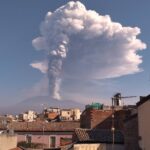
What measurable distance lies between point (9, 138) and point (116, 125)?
1634cm

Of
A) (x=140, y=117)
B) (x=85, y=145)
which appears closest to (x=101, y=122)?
(x=85, y=145)

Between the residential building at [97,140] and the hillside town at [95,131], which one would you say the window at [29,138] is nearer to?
the hillside town at [95,131]

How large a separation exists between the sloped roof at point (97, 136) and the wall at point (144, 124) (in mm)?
8438

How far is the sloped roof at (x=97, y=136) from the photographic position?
40812 mm

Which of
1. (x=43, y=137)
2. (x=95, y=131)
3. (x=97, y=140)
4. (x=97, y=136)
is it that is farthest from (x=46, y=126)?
(x=97, y=140)

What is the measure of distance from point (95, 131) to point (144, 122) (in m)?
12.4

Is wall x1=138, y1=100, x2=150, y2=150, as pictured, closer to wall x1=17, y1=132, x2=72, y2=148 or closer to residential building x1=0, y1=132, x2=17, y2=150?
residential building x1=0, y1=132, x2=17, y2=150

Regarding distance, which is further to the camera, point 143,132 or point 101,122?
point 101,122

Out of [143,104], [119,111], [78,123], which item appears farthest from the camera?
[78,123]

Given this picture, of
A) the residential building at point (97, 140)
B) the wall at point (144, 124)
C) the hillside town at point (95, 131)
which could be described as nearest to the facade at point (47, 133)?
the hillside town at point (95, 131)

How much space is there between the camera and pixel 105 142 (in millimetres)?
40906

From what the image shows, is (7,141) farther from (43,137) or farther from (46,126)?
(46,126)

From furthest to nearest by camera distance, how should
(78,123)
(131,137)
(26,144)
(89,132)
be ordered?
1. (78,123)
2. (26,144)
3. (89,132)
4. (131,137)

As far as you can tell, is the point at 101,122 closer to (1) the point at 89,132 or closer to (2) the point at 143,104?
(1) the point at 89,132
